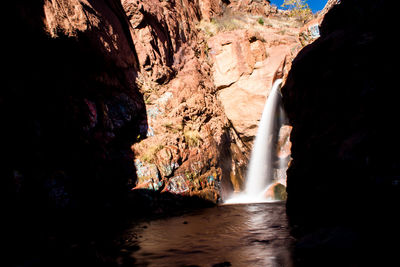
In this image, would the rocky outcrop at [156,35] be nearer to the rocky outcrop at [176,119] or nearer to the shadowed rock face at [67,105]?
the rocky outcrop at [176,119]

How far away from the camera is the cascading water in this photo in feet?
51.2

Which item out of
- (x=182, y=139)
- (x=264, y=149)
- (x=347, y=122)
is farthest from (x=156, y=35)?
(x=347, y=122)

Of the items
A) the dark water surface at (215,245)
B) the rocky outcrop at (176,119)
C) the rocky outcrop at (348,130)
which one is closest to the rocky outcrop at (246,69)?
the rocky outcrop at (176,119)

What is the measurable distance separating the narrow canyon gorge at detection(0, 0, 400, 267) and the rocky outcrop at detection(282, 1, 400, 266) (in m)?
0.03

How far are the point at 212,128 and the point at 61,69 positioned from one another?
8544 millimetres

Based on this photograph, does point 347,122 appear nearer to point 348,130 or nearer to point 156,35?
point 348,130

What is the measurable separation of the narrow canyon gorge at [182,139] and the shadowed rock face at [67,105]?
5 centimetres

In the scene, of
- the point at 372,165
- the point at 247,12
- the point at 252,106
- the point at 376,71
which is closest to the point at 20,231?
the point at 372,165

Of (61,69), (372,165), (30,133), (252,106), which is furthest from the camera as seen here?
(252,106)

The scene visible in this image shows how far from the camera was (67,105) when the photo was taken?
829cm

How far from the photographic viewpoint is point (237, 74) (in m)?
17.0

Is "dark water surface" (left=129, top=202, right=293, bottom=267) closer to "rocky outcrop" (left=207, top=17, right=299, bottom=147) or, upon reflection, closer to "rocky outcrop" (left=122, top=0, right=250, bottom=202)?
"rocky outcrop" (left=122, top=0, right=250, bottom=202)

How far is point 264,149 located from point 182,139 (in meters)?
6.67

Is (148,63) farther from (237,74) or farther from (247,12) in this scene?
Answer: (247,12)
